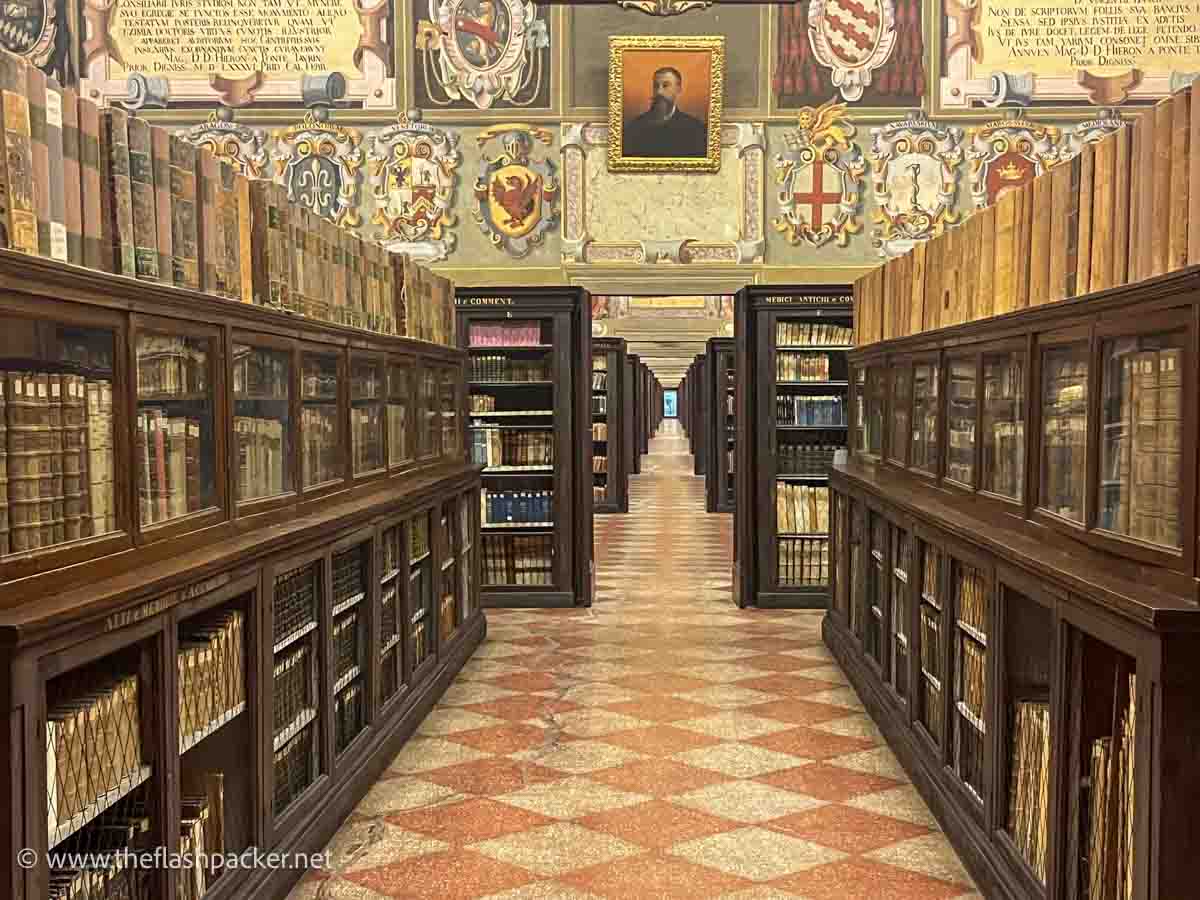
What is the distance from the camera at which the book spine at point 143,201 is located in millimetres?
3146

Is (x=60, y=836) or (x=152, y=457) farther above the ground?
(x=152, y=457)

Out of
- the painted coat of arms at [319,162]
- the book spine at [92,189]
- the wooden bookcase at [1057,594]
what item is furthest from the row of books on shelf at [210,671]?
the painted coat of arms at [319,162]

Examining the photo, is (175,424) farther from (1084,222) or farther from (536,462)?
(536,462)

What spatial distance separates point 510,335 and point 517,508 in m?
1.37

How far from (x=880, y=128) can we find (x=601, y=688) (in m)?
5.09

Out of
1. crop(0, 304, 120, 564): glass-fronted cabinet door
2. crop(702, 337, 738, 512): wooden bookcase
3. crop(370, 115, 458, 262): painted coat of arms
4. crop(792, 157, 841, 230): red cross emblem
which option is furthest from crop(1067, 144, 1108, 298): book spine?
crop(702, 337, 738, 512): wooden bookcase

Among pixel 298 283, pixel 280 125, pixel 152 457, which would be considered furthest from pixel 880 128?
pixel 152 457

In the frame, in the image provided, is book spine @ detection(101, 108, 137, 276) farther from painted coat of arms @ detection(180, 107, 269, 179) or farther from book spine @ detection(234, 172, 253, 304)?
painted coat of arms @ detection(180, 107, 269, 179)

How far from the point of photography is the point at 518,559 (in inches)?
386

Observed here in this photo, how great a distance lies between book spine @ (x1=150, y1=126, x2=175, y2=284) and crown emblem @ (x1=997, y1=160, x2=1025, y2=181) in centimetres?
760

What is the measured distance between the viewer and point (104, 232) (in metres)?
3.00

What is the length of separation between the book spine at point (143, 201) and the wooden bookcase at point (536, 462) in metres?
6.25

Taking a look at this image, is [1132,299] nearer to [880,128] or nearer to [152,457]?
[152,457]

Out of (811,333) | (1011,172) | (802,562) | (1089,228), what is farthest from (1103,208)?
(1011,172)
